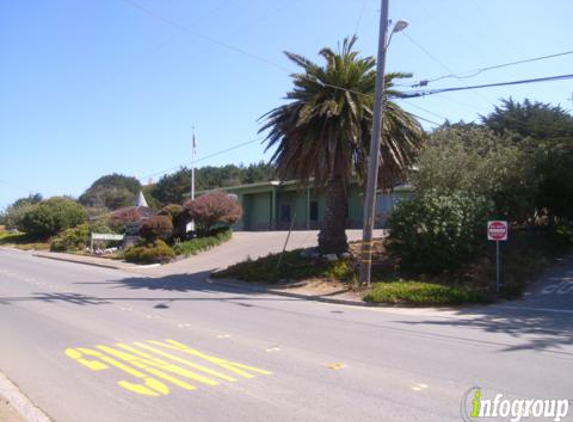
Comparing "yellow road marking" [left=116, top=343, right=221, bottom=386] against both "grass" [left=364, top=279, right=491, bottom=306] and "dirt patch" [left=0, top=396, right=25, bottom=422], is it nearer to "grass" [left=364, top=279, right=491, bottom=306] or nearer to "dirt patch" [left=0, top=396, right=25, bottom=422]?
"dirt patch" [left=0, top=396, right=25, bottom=422]

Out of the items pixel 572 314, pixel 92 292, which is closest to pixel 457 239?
pixel 572 314

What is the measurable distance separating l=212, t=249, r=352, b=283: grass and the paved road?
520 cm

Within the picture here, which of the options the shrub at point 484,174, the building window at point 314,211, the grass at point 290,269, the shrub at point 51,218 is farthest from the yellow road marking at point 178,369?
the shrub at point 51,218

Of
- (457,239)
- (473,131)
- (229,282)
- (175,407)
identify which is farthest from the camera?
(473,131)

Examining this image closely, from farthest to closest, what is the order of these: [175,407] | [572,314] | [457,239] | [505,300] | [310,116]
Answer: [310,116] < [457,239] < [505,300] < [572,314] < [175,407]

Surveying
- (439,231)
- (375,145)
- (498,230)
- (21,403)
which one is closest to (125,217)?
(375,145)

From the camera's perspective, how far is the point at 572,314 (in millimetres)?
13125

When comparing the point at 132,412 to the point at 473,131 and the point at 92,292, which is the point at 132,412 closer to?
the point at 92,292

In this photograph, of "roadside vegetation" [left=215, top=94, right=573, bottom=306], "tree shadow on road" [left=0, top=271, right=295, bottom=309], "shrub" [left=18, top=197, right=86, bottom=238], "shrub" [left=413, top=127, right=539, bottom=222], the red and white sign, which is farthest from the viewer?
"shrub" [left=18, top=197, right=86, bottom=238]

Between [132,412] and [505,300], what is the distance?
43.5ft

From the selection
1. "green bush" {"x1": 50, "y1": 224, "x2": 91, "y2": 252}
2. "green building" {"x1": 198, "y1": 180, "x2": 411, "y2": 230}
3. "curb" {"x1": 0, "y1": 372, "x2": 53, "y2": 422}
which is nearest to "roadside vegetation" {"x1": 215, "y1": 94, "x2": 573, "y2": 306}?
"curb" {"x1": 0, "y1": 372, "x2": 53, "y2": 422}

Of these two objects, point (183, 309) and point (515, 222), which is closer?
point (183, 309)

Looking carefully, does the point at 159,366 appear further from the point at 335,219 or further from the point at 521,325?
the point at 335,219

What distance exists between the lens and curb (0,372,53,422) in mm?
5363
